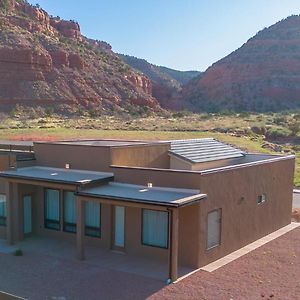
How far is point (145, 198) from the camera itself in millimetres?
14727

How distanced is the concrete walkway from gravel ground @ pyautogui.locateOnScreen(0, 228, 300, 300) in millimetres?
294

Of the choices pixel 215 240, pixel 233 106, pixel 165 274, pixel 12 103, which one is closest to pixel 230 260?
pixel 215 240

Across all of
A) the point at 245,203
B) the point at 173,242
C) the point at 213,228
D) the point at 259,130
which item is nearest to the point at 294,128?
the point at 259,130

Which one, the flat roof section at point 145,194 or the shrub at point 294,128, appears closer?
the flat roof section at point 145,194

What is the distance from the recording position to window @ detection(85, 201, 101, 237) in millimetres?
17625

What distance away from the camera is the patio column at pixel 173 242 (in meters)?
14.0

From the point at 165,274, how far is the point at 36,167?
7.73m

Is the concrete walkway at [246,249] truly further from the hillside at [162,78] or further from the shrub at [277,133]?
the hillside at [162,78]

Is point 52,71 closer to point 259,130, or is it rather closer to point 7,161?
point 259,130

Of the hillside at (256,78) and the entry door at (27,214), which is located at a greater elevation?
the hillside at (256,78)

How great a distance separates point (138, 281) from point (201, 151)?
8241mm

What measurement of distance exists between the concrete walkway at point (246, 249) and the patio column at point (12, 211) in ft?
24.6

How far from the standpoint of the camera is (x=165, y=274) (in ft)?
49.0

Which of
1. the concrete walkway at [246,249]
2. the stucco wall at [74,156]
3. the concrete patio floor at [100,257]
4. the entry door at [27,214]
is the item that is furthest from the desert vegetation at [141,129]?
the entry door at [27,214]
